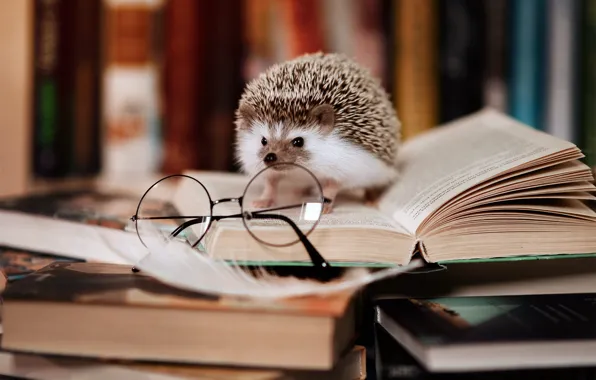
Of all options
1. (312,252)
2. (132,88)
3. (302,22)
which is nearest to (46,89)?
(132,88)

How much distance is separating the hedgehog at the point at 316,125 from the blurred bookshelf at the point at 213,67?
0.50 meters

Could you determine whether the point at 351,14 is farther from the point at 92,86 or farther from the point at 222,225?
the point at 222,225

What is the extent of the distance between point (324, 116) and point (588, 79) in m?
0.79

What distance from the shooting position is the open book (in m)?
0.72

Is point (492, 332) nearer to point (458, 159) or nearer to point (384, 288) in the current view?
point (384, 288)

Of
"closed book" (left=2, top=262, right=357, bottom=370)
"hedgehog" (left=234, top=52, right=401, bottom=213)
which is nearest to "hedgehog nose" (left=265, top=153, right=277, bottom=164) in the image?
"hedgehog" (left=234, top=52, right=401, bottom=213)

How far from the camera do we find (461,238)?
75 centimetres

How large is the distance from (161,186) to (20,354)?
659 mm

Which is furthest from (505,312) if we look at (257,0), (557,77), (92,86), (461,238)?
(92,86)

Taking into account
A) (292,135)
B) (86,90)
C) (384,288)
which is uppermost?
(86,90)

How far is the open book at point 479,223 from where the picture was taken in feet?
2.37

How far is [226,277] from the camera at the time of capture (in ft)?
2.21

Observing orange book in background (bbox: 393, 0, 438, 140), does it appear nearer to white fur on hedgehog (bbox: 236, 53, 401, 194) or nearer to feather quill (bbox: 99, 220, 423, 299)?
white fur on hedgehog (bbox: 236, 53, 401, 194)

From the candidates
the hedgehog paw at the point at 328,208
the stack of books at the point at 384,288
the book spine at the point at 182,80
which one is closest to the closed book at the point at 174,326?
the stack of books at the point at 384,288
